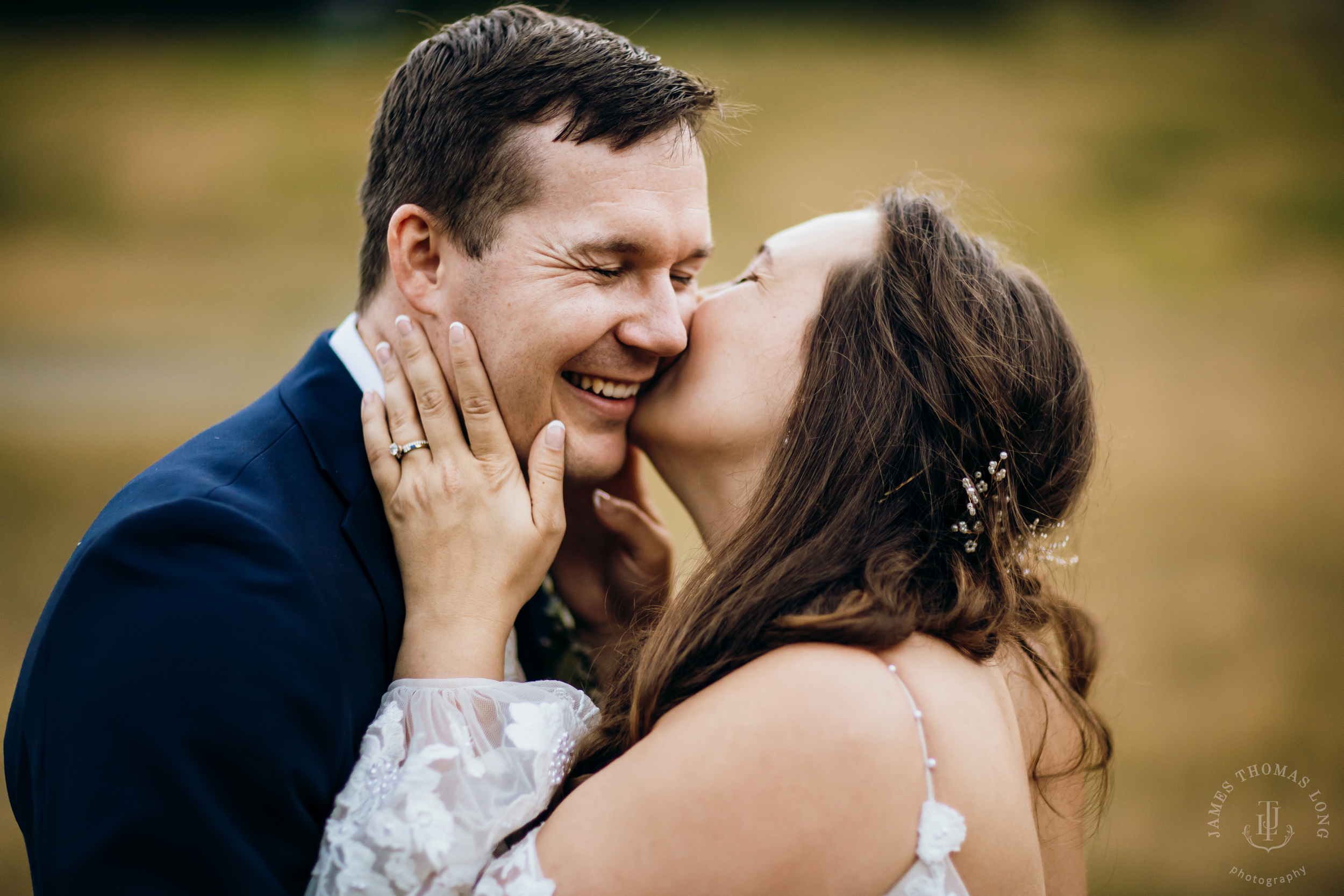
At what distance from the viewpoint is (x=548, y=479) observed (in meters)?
2.39

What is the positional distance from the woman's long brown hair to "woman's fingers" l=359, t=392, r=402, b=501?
0.77 metres

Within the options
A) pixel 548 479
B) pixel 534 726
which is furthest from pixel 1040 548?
pixel 534 726

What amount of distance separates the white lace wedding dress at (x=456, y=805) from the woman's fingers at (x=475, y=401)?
0.62 m

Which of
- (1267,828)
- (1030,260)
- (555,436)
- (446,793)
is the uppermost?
(555,436)

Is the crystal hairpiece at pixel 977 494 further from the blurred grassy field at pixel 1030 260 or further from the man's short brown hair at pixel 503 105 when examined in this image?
the blurred grassy field at pixel 1030 260

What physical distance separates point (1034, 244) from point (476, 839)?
11104mm

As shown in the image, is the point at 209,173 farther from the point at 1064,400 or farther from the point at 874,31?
the point at 1064,400

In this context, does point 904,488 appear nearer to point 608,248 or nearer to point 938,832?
point 938,832

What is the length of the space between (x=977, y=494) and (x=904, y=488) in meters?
0.19

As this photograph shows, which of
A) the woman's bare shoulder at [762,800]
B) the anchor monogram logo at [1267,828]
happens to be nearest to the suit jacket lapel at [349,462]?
the woman's bare shoulder at [762,800]

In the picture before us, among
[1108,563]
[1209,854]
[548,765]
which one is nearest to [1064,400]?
[548,765]

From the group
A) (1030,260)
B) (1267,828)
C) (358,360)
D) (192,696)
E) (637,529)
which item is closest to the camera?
(192,696)

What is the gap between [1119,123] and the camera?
1198 cm

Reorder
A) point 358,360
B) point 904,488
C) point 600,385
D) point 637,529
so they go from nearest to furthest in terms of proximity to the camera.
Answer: point 904,488
point 358,360
point 600,385
point 637,529
